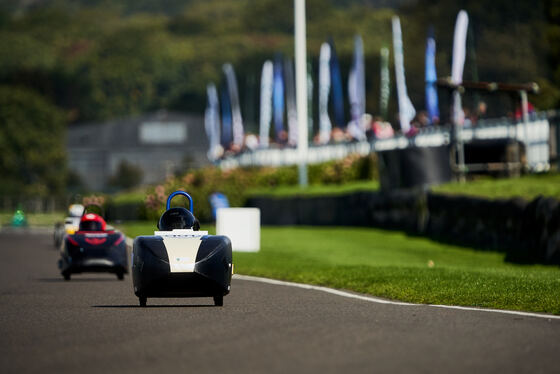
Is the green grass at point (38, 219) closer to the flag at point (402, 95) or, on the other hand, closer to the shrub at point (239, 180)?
the shrub at point (239, 180)

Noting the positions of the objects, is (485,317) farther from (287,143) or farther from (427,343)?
(287,143)

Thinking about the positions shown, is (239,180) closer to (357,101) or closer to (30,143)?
(357,101)

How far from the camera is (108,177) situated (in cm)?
10950

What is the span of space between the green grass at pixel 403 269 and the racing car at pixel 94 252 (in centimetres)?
Answer: 257

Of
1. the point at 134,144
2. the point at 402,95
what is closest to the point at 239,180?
the point at 402,95

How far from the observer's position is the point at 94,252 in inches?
753

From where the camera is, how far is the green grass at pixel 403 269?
14.6 m

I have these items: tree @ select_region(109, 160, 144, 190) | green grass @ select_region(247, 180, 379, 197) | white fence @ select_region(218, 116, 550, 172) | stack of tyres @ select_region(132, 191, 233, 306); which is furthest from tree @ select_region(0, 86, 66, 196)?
stack of tyres @ select_region(132, 191, 233, 306)

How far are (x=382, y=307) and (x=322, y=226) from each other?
81.2 feet


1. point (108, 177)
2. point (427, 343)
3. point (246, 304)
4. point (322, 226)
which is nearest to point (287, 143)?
point (322, 226)

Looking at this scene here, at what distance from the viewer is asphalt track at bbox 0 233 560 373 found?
28.9 ft

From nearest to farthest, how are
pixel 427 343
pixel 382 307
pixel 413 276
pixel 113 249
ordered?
pixel 427 343 → pixel 382 307 → pixel 413 276 → pixel 113 249

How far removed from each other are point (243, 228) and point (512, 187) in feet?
20.3

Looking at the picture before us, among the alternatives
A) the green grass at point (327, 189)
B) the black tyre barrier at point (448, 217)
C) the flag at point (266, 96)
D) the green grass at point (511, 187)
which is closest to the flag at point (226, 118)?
the flag at point (266, 96)
